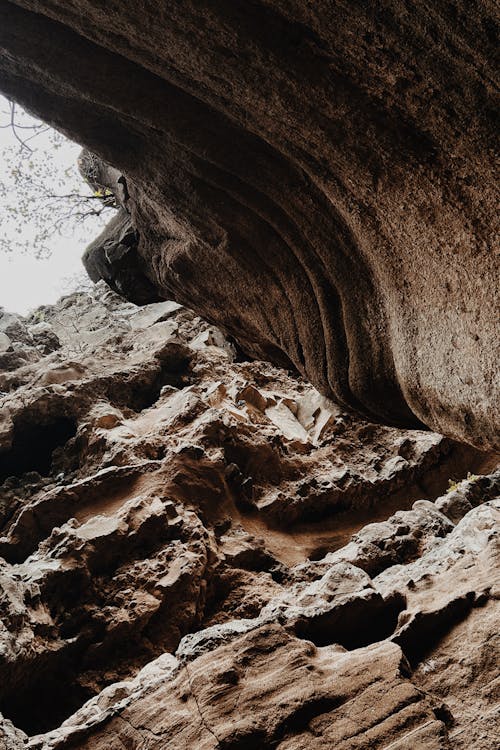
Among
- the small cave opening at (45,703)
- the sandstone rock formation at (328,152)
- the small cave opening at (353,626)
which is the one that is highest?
the sandstone rock formation at (328,152)

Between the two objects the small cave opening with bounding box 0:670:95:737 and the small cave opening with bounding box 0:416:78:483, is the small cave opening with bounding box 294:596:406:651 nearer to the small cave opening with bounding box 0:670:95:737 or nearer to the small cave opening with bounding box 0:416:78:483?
the small cave opening with bounding box 0:670:95:737

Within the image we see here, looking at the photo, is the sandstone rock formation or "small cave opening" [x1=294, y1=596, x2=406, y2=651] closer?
the sandstone rock formation

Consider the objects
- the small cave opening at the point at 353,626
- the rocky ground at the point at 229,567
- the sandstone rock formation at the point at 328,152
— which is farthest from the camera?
the small cave opening at the point at 353,626

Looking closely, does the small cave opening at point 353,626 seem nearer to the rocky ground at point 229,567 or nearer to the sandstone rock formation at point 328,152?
the rocky ground at point 229,567

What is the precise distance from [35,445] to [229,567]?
5.70 m

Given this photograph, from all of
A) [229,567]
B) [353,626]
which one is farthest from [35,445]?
[353,626]

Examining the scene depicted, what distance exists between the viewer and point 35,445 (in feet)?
33.2

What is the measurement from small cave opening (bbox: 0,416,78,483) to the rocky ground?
0.04m

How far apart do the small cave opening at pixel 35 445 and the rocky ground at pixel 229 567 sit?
43mm

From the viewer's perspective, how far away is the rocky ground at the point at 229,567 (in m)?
3.47

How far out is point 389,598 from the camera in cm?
443

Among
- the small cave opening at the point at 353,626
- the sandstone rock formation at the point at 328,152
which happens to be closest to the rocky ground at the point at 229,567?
the small cave opening at the point at 353,626

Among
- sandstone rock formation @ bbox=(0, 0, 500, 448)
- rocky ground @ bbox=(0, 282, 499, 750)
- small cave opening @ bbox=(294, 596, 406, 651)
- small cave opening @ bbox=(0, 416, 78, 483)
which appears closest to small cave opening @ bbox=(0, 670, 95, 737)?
rocky ground @ bbox=(0, 282, 499, 750)

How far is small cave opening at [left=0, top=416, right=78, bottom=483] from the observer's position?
9.76 metres
